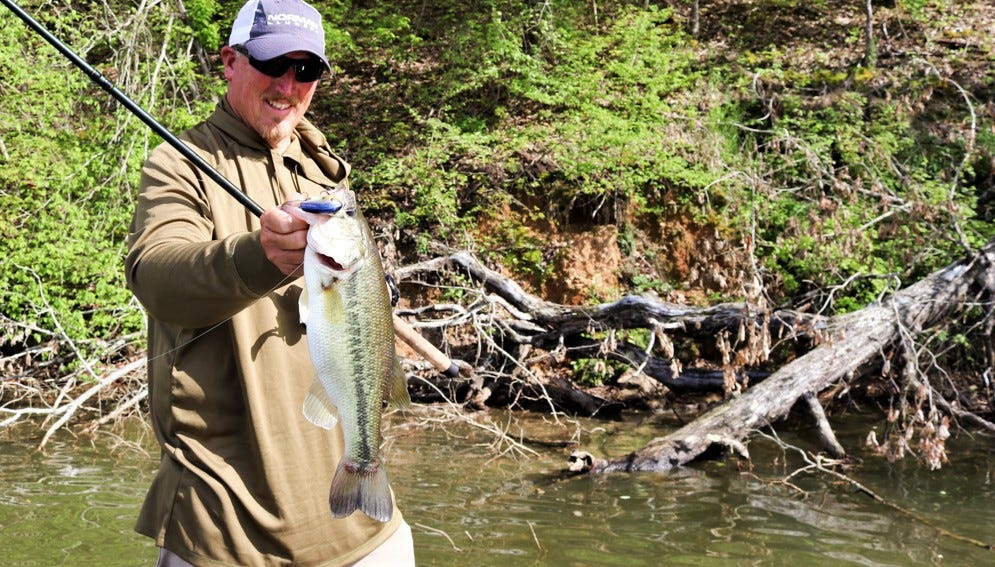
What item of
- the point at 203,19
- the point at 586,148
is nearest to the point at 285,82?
the point at 586,148

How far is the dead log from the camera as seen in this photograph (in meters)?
8.41

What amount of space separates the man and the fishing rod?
0.03m

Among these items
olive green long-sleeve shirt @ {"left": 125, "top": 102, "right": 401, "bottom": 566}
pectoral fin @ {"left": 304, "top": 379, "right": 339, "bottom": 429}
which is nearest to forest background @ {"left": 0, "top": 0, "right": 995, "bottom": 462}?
olive green long-sleeve shirt @ {"left": 125, "top": 102, "right": 401, "bottom": 566}

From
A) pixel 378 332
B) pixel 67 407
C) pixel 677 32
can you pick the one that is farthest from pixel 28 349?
pixel 677 32

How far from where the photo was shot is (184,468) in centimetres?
248

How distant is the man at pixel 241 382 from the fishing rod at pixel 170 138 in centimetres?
3

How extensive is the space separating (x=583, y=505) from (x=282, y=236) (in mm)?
5928

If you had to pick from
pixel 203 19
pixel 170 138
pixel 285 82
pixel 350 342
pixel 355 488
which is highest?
pixel 203 19

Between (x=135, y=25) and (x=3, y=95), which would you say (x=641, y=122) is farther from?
(x=3, y=95)

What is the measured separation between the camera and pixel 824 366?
350 inches

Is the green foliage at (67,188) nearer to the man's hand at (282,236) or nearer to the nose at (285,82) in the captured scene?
the nose at (285,82)

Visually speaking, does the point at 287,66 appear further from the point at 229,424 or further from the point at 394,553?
the point at 394,553

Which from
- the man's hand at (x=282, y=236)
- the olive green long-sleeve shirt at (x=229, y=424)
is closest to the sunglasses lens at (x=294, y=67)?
the olive green long-sleeve shirt at (x=229, y=424)

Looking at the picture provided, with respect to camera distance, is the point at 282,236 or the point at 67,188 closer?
the point at 282,236
